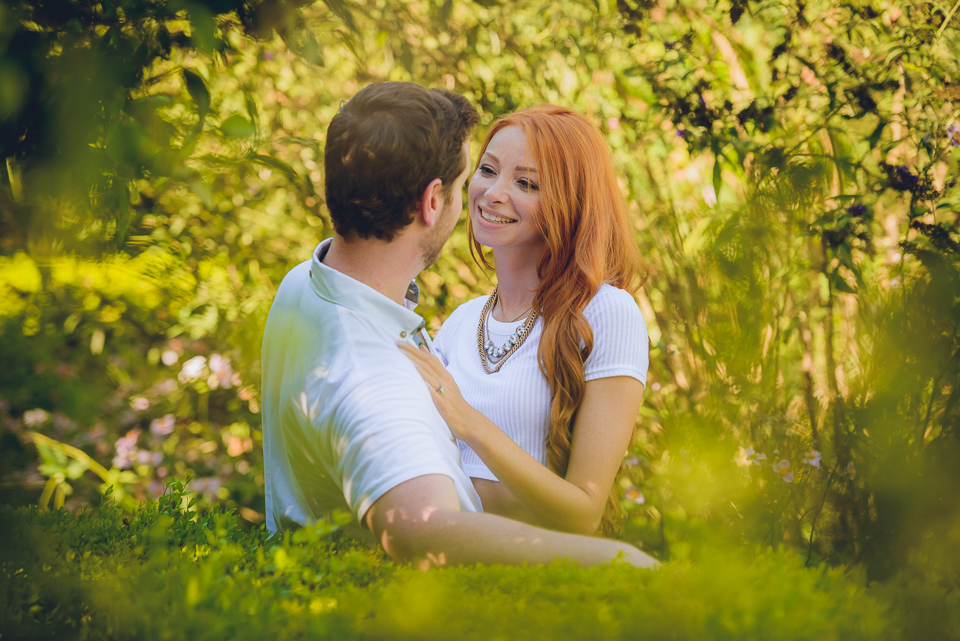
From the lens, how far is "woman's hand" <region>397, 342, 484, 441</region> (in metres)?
1.50

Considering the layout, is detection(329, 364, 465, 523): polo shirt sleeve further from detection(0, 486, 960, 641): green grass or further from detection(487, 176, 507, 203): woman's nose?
detection(487, 176, 507, 203): woman's nose

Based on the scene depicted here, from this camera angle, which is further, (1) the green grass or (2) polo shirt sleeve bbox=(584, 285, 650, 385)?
(2) polo shirt sleeve bbox=(584, 285, 650, 385)

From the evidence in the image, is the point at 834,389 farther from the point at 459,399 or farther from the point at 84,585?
the point at 84,585

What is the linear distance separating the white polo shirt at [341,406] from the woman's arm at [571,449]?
0.06 meters

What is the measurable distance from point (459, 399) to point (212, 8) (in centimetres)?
92

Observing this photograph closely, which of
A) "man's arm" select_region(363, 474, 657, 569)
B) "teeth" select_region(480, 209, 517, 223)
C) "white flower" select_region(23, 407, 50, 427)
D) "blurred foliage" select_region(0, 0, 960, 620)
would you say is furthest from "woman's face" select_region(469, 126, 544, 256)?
"white flower" select_region(23, 407, 50, 427)

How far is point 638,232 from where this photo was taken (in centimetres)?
317

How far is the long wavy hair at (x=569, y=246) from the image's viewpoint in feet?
6.09

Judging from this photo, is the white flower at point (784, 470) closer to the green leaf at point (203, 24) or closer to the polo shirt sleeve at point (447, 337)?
the polo shirt sleeve at point (447, 337)

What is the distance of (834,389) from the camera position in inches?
93.0

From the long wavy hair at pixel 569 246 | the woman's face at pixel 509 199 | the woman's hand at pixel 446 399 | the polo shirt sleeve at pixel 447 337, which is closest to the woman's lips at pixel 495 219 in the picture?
the woman's face at pixel 509 199

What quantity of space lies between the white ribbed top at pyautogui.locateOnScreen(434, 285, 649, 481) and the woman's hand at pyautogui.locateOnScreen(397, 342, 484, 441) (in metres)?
0.38

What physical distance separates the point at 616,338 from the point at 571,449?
13.1 inches

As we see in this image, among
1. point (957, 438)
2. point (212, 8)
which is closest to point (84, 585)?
point (212, 8)
